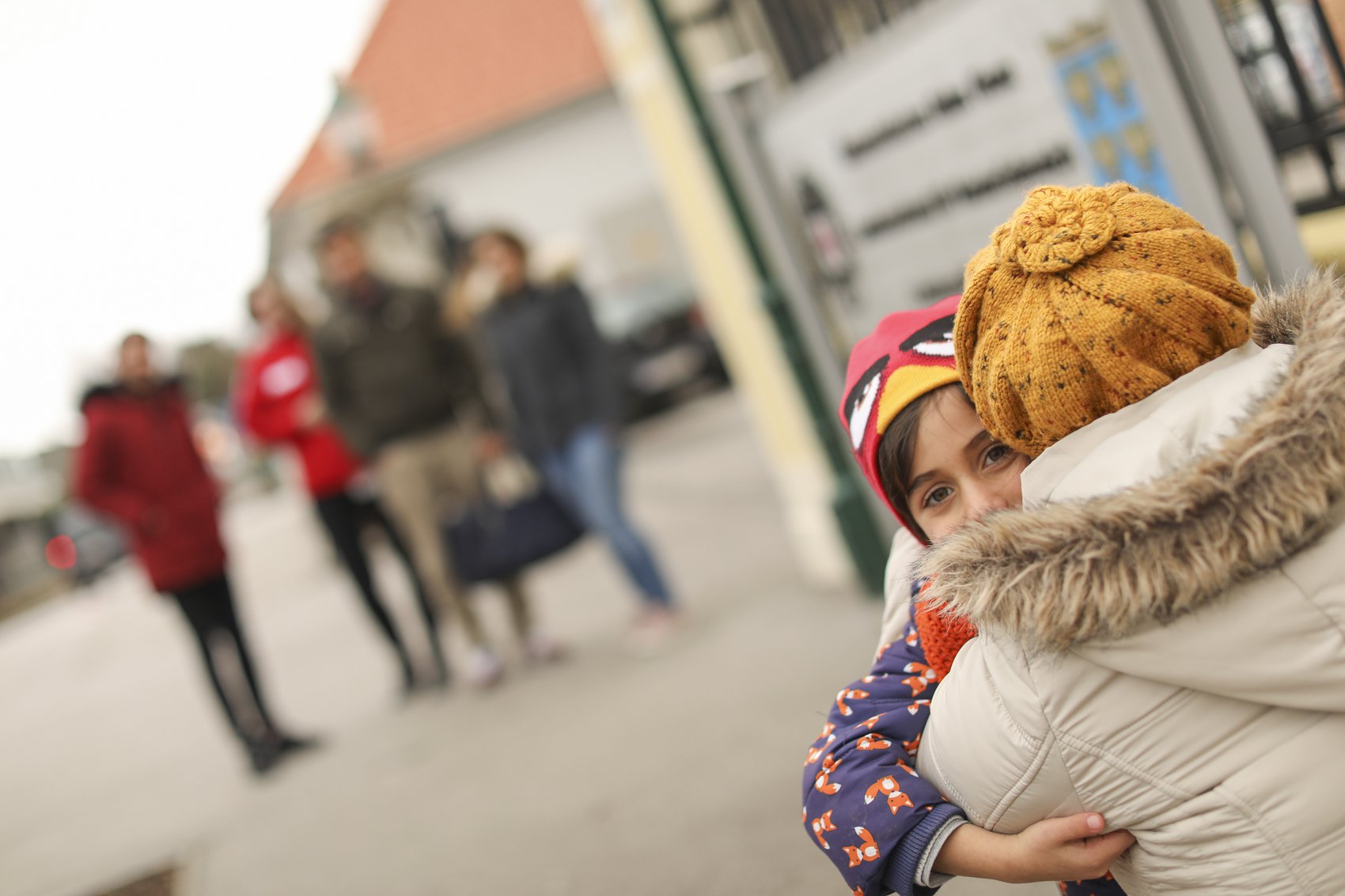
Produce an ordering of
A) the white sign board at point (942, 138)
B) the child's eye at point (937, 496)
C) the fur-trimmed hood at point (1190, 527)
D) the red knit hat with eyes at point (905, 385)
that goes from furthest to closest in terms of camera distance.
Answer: the white sign board at point (942, 138) < the child's eye at point (937, 496) < the red knit hat with eyes at point (905, 385) < the fur-trimmed hood at point (1190, 527)

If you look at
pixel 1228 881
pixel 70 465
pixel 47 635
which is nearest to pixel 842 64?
pixel 1228 881

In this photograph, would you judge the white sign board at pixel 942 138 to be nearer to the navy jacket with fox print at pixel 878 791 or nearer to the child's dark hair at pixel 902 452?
the child's dark hair at pixel 902 452

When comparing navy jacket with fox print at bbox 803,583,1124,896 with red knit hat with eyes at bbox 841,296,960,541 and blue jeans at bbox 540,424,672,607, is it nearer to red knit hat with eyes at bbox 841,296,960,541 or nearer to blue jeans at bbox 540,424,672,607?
red knit hat with eyes at bbox 841,296,960,541

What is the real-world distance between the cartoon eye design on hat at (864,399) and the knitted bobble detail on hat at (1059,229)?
15.8 inches

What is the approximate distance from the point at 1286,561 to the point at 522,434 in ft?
16.6

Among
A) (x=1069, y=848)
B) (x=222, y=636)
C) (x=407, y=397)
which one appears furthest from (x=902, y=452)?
(x=222, y=636)

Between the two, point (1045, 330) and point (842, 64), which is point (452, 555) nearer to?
point (842, 64)

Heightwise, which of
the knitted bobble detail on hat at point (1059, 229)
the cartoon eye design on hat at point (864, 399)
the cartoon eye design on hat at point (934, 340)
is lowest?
the cartoon eye design on hat at point (864, 399)

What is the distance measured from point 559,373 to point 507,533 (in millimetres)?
872

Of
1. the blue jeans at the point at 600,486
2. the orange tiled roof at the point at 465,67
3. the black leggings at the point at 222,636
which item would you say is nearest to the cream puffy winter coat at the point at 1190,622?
the blue jeans at the point at 600,486

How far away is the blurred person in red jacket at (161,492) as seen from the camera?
610 cm

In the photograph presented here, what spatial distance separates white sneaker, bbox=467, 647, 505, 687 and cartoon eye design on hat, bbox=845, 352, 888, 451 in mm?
4834

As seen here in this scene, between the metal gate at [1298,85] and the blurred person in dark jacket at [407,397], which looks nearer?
the metal gate at [1298,85]

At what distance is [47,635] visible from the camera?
776 inches
